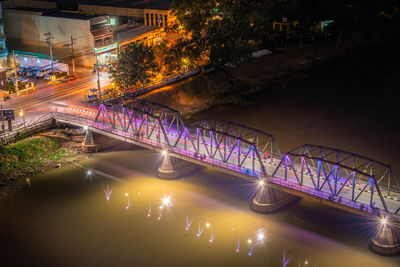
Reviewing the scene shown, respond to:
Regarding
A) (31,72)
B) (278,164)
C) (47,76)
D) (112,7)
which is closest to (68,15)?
(112,7)

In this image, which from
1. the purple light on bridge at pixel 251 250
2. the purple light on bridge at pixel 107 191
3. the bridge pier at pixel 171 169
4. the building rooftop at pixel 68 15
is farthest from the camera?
the building rooftop at pixel 68 15

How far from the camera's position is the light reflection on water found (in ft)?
144

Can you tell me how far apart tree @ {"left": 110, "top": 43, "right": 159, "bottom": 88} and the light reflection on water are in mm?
22008

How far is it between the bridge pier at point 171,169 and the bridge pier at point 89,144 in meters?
10.2

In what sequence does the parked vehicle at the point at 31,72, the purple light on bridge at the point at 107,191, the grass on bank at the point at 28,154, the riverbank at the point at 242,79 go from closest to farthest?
1. the purple light on bridge at the point at 107,191
2. the grass on bank at the point at 28,154
3. the riverbank at the point at 242,79
4. the parked vehicle at the point at 31,72

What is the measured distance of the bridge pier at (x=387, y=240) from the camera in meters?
42.8

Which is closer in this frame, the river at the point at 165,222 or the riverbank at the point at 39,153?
the river at the point at 165,222

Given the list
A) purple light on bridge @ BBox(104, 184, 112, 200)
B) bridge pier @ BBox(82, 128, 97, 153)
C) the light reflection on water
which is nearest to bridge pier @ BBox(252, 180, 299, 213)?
the light reflection on water

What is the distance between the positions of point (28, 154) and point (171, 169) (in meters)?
16.0

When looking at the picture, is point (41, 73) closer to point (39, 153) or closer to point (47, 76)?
point (47, 76)

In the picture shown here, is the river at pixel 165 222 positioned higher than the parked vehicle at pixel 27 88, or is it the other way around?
the parked vehicle at pixel 27 88

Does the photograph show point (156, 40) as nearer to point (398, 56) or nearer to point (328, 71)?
point (328, 71)

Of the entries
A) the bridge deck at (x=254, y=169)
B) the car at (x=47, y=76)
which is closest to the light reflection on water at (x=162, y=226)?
the bridge deck at (x=254, y=169)

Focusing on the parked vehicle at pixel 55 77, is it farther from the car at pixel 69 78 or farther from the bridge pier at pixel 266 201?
the bridge pier at pixel 266 201
